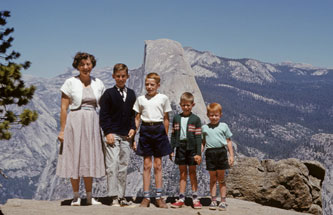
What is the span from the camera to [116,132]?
333 inches

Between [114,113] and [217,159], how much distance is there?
2.68 meters

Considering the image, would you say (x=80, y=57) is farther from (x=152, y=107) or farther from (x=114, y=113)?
(x=152, y=107)

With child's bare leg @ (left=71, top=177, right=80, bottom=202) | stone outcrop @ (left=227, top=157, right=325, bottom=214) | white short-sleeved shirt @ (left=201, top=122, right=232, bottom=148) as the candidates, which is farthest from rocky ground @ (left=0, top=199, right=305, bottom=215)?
stone outcrop @ (left=227, top=157, right=325, bottom=214)

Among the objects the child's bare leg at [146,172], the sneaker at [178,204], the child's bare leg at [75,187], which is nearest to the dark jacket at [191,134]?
the child's bare leg at [146,172]

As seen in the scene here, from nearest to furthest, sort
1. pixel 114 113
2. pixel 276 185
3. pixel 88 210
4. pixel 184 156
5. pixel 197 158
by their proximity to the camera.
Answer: pixel 88 210, pixel 197 158, pixel 114 113, pixel 184 156, pixel 276 185

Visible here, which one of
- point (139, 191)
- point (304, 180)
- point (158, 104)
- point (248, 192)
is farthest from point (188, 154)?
point (139, 191)

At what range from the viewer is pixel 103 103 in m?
8.42

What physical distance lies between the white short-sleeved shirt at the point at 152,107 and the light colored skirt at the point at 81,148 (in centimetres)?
108

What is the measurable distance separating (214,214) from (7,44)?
967 centimetres

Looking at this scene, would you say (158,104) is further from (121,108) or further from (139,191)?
(139,191)

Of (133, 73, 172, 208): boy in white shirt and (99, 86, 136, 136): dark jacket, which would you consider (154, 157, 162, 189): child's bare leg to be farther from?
(99, 86, 136, 136): dark jacket

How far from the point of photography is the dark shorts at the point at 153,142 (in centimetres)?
843

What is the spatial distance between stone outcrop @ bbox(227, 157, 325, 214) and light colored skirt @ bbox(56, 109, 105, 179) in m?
5.73

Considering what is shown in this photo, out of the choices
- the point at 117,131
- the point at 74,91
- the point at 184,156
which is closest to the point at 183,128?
the point at 184,156
